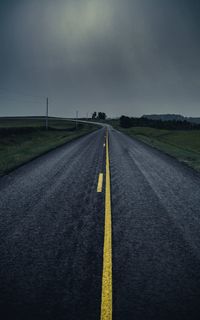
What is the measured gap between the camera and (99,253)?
421 centimetres

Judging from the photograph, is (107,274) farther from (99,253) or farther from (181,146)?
(181,146)

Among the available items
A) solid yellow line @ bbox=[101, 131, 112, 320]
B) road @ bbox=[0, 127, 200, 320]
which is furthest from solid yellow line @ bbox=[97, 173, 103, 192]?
solid yellow line @ bbox=[101, 131, 112, 320]

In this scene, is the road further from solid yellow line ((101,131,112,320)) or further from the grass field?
the grass field

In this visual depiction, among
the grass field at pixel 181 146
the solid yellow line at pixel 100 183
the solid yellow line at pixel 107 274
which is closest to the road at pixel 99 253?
the solid yellow line at pixel 107 274

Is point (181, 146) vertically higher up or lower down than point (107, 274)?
higher up

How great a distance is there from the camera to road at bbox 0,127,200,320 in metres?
3.05

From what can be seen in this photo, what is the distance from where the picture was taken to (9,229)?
16.9 ft

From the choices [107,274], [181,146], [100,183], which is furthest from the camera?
→ [181,146]

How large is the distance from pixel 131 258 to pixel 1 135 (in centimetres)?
3110

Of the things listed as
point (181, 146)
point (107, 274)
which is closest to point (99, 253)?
point (107, 274)

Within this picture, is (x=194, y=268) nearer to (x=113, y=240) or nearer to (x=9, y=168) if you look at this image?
(x=113, y=240)

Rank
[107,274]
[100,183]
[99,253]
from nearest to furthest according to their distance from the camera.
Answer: [107,274] < [99,253] < [100,183]

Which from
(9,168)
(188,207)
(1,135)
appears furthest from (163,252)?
(1,135)

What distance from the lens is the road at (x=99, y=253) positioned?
3049mm
